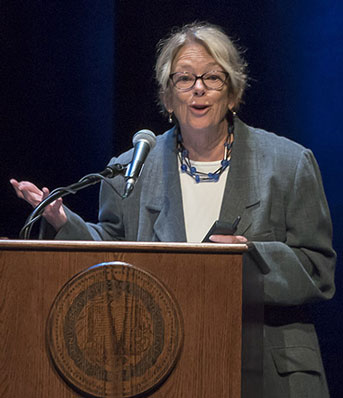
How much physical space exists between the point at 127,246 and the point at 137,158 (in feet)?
1.25

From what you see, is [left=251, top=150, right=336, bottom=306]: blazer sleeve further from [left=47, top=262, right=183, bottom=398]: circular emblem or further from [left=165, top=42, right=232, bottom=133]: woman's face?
[left=47, top=262, right=183, bottom=398]: circular emblem

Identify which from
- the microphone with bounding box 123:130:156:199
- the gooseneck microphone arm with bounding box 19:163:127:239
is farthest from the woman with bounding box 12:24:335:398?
the microphone with bounding box 123:130:156:199

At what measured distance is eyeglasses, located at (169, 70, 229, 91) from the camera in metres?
2.09

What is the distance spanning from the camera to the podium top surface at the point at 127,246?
4.01 feet

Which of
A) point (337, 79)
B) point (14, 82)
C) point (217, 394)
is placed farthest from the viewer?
point (14, 82)

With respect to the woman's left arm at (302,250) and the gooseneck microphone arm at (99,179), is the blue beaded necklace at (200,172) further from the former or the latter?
the gooseneck microphone arm at (99,179)

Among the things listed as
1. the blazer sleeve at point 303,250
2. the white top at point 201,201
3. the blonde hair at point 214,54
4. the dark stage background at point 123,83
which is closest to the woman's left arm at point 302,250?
the blazer sleeve at point 303,250

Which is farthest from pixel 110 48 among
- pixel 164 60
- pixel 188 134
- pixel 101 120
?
pixel 188 134

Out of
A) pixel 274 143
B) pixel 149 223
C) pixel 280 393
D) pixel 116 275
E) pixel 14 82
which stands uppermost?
pixel 14 82

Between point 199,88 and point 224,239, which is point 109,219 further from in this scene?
point 224,239

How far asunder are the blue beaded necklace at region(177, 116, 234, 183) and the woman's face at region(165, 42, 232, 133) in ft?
0.16

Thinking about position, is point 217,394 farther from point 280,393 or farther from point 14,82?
point 14,82

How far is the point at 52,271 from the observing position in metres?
1.26

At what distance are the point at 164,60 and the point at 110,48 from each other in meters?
0.70
